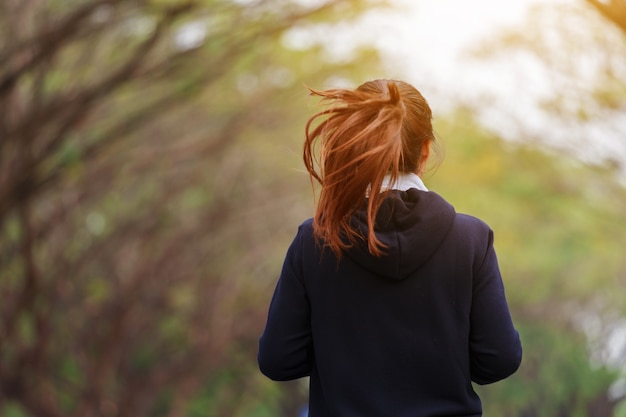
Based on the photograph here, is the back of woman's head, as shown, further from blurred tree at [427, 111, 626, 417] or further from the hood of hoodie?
blurred tree at [427, 111, 626, 417]

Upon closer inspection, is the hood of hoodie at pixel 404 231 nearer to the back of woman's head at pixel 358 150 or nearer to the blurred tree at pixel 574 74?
the back of woman's head at pixel 358 150

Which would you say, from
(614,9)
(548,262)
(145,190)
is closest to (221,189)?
(145,190)

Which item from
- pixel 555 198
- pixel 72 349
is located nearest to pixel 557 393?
pixel 555 198

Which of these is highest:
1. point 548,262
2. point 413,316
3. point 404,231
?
point 404,231

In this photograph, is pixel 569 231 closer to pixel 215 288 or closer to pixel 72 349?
pixel 215 288

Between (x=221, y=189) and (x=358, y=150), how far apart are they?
18.4m

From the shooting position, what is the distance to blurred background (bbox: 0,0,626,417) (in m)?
10.0

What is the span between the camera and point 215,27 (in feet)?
32.3

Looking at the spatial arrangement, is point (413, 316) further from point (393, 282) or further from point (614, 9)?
point (614, 9)

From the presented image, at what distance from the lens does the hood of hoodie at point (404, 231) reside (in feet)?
8.49

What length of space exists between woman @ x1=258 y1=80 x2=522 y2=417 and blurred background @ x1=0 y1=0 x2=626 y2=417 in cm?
37

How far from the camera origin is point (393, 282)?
2643 millimetres

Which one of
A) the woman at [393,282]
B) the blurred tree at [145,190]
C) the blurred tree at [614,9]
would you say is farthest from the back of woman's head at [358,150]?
the blurred tree at [145,190]

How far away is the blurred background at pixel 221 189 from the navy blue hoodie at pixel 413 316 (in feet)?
1.67
